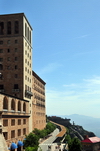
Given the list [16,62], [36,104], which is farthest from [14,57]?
[36,104]

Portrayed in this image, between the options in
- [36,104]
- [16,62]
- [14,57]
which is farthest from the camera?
[36,104]

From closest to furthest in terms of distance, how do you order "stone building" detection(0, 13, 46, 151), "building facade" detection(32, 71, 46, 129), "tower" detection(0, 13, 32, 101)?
"stone building" detection(0, 13, 46, 151), "tower" detection(0, 13, 32, 101), "building facade" detection(32, 71, 46, 129)

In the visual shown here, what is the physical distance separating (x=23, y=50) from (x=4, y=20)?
1446cm

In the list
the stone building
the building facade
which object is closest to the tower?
the stone building

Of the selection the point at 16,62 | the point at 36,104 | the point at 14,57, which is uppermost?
the point at 14,57

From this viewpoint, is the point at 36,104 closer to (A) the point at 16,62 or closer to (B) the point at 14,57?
(A) the point at 16,62

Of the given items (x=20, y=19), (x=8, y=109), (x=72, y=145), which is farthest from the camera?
(x=20, y=19)

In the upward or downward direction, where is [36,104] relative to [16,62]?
downward

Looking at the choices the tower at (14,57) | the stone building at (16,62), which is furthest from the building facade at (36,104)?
the tower at (14,57)

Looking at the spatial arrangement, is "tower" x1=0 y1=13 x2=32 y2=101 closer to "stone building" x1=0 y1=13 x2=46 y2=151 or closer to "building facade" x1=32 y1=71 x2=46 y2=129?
"stone building" x1=0 y1=13 x2=46 y2=151

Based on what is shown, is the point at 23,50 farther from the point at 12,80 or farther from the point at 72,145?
the point at 72,145

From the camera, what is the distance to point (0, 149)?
131 feet

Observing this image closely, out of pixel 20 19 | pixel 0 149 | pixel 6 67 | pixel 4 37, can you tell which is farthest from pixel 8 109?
pixel 20 19

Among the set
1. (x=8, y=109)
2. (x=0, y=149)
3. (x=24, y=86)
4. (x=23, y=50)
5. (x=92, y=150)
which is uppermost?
(x=23, y=50)
